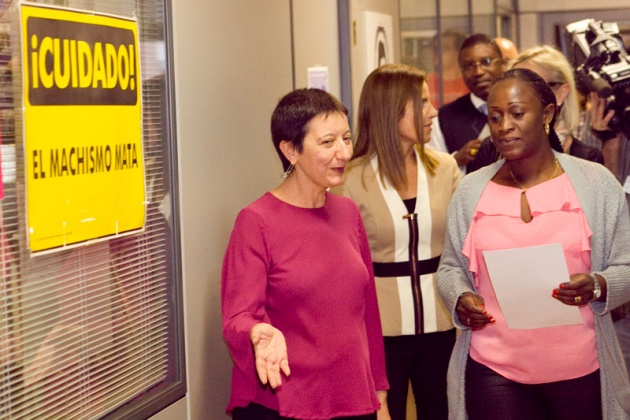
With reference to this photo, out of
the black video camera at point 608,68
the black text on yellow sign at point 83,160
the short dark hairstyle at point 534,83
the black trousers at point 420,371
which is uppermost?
the black video camera at point 608,68

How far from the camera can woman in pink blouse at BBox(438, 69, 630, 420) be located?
2693 millimetres

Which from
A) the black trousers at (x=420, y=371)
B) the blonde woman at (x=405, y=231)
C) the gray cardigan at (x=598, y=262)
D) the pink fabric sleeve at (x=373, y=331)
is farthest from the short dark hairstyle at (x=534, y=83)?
the black trousers at (x=420, y=371)

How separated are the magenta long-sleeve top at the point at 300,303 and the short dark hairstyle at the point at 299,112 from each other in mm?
188

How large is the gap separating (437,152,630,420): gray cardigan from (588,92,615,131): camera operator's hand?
4.59 ft

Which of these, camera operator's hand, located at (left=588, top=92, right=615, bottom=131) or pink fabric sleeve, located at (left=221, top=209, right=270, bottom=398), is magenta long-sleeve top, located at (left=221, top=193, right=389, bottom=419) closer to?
pink fabric sleeve, located at (left=221, top=209, right=270, bottom=398)

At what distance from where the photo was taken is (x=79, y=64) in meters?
2.37

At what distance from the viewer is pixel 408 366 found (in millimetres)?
3510

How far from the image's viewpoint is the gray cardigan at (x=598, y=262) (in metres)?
2.71

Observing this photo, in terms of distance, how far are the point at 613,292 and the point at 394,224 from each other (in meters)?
1.00

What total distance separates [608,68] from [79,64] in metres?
2.60

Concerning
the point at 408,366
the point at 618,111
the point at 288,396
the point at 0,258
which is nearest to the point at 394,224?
the point at 408,366

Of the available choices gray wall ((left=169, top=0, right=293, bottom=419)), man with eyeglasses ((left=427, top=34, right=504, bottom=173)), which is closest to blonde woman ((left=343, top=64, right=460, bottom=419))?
gray wall ((left=169, top=0, right=293, bottom=419))

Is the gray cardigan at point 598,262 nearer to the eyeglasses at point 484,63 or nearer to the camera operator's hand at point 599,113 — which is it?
the camera operator's hand at point 599,113

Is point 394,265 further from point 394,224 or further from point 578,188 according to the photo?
point 578,188
